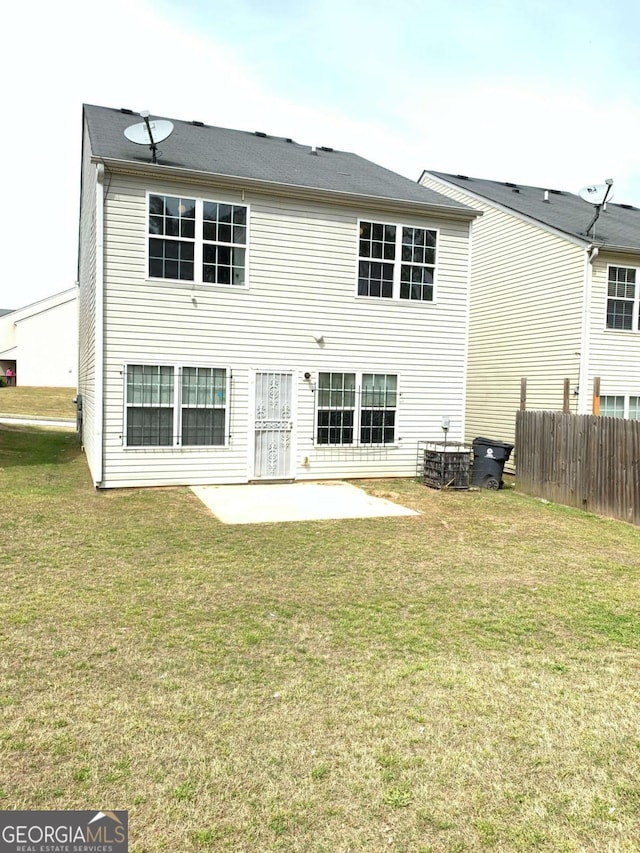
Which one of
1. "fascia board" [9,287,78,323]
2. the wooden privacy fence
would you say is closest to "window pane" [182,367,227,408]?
the wooden privacy fence

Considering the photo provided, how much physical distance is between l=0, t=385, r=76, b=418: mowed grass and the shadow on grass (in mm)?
6501

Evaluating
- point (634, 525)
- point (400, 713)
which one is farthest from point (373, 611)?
point (634, 525)

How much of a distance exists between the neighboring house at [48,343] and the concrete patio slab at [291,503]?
35379 mm

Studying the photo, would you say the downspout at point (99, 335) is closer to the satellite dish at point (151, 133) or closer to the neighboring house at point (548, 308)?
the satellite dish at point (151, 133)

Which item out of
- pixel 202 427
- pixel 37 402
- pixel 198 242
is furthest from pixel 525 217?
pixel 37 402

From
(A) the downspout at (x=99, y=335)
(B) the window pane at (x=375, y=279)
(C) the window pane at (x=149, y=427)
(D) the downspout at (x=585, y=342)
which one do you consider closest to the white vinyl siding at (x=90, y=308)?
(A) the downspout at (x=99, y=335)

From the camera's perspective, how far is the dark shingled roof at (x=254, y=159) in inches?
433

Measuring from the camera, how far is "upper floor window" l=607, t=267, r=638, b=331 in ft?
45.7

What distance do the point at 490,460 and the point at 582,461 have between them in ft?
7.25

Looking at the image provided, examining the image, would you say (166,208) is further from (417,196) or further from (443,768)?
(443,768)

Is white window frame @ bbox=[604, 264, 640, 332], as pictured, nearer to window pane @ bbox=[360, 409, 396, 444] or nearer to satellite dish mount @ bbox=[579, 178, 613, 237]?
satellite dish mount @ bbox=[579, 178, 613, 237]

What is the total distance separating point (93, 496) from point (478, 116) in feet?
48.2

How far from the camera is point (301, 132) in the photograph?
58.2 feet

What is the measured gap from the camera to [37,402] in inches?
1262
